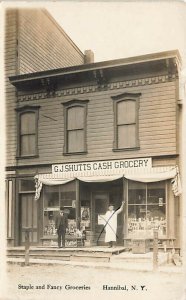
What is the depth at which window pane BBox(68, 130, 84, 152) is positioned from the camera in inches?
392

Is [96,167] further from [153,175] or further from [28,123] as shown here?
[28,123]

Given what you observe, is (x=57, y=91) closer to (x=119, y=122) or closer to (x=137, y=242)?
(x=119, y=122)

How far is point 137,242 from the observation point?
9047 millimetres

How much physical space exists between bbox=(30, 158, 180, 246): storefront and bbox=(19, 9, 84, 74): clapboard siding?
9.85 ft

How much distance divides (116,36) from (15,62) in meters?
3.27

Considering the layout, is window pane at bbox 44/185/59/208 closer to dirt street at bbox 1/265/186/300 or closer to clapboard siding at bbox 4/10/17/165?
clapboard siding at bbox 4/10/17/165

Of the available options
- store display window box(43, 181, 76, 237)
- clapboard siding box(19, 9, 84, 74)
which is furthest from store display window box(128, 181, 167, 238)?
clapboard siding box(19, 9, 84, 74)

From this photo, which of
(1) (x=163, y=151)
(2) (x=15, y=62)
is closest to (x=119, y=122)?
(1) (x=163, y=151)

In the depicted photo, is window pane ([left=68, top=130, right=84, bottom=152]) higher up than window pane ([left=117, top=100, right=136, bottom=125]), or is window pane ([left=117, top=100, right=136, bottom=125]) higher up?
window pane ([left=117, top=100, right=136, bottom=125])

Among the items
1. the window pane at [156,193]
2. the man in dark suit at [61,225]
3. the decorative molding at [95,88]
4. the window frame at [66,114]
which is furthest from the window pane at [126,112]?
the man in dark suit at [61,225]

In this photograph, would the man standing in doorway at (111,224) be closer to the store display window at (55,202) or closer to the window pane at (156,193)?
the window pane at (156,193)

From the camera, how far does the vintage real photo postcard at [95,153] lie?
769cm

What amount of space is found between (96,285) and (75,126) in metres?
3.86

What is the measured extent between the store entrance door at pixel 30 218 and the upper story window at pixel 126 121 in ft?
8.29
